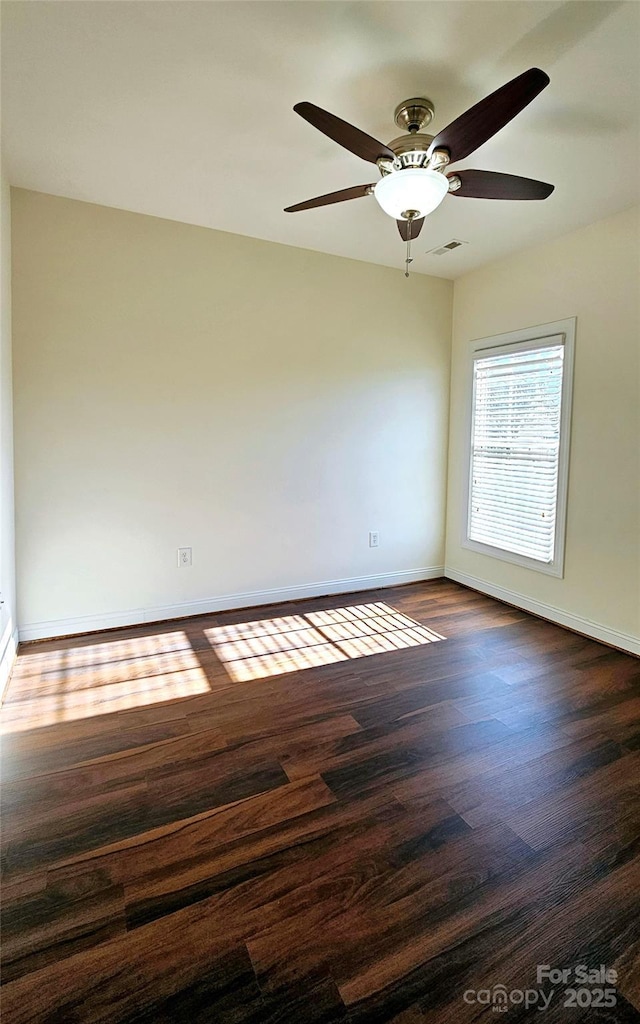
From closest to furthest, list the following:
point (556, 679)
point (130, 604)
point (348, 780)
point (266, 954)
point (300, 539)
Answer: point (266, 954) → point (348, 780) → point (556, 679) → point (130, 604) → point (300, 539)

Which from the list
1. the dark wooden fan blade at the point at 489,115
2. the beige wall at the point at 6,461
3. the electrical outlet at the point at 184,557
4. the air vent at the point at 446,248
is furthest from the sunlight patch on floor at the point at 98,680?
the air vent at the point at 446,248

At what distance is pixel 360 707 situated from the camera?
2.35 m

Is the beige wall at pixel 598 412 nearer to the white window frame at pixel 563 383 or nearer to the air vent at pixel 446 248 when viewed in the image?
the white window frame at pixel 563 383

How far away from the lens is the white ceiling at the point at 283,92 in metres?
1.58

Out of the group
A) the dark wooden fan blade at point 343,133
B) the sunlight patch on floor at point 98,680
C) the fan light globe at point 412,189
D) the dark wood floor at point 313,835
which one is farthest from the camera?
the sunlight patch on floor at point 98,680

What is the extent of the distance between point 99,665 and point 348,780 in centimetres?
165

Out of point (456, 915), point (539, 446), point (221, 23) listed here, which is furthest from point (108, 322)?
point (456, 915)

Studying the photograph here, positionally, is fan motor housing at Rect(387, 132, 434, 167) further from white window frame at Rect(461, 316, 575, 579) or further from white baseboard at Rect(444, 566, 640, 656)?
white baseboard at Rect(444, 566, 640, 656)

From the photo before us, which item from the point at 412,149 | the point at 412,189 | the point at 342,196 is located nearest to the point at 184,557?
the point at 342,196

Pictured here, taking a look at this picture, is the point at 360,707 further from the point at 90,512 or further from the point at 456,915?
the point at 90,512

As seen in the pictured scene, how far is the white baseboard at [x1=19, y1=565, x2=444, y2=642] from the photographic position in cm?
305

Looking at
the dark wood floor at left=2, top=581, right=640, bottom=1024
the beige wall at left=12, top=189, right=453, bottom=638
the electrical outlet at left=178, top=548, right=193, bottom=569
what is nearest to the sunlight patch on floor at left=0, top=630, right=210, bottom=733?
the dark wood floor at left=2, top=581, right=640, bottom=1024

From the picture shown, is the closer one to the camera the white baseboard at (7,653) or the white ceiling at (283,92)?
the white ceiling at (283,92)

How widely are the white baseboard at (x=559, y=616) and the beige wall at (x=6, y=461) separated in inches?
136
